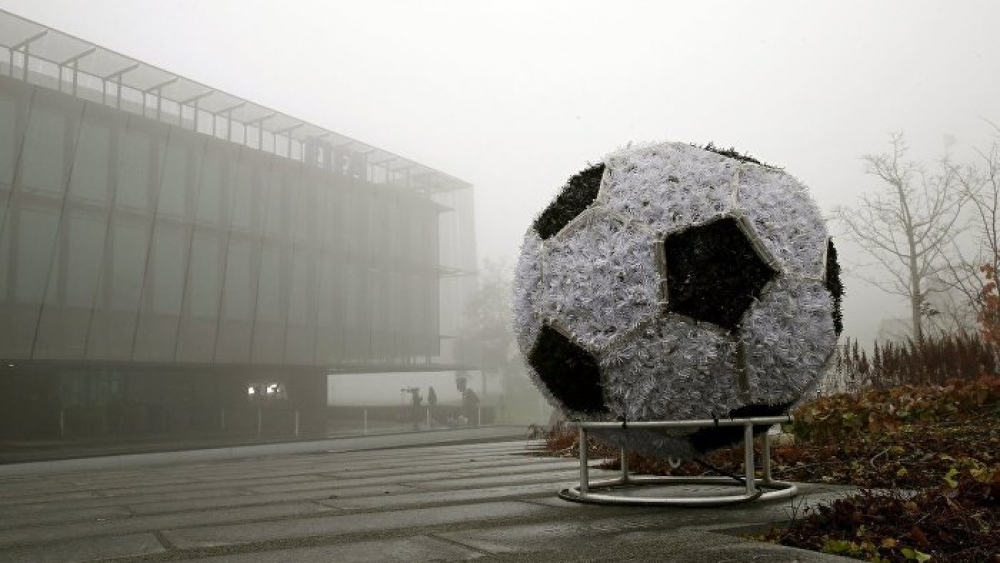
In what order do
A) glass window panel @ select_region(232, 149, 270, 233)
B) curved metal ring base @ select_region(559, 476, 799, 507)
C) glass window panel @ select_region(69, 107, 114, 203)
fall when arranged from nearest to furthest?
curved metal ring base @ select_region(559, 476, 799, 507) → glass window panel @ select_region(69, 107, 114, 203) → glass window panel @ select_region(232, 149, 270, 233)

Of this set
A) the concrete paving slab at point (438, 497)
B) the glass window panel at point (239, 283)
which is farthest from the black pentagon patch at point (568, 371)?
the glass window panel at point (239, 283)

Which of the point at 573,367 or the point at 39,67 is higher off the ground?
the point at 39,67

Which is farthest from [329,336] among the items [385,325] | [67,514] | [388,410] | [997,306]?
[67,514]

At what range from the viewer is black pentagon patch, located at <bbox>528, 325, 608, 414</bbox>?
3.99 metres

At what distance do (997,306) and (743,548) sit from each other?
11.5m

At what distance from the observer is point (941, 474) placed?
457 cm

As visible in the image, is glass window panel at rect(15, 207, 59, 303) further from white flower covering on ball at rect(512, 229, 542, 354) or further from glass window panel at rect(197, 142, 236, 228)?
white flower covering on ball at rect(512, 229, 542, 354)

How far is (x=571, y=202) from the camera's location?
4.21 m

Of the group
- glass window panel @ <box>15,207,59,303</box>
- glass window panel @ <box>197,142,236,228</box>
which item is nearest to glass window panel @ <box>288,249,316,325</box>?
glass window panel @ <box>197,142,236,228</box>

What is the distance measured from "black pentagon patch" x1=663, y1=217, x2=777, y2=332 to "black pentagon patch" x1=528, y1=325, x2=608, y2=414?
1.86 feet

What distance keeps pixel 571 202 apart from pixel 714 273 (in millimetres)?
903

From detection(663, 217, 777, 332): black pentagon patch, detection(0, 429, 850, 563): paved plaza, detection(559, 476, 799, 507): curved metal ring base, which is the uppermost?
detection(663, 217, 777, 332): black pentagon patch

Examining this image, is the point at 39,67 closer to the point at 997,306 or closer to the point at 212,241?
the point at 212,241

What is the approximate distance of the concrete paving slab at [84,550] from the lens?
311cm
